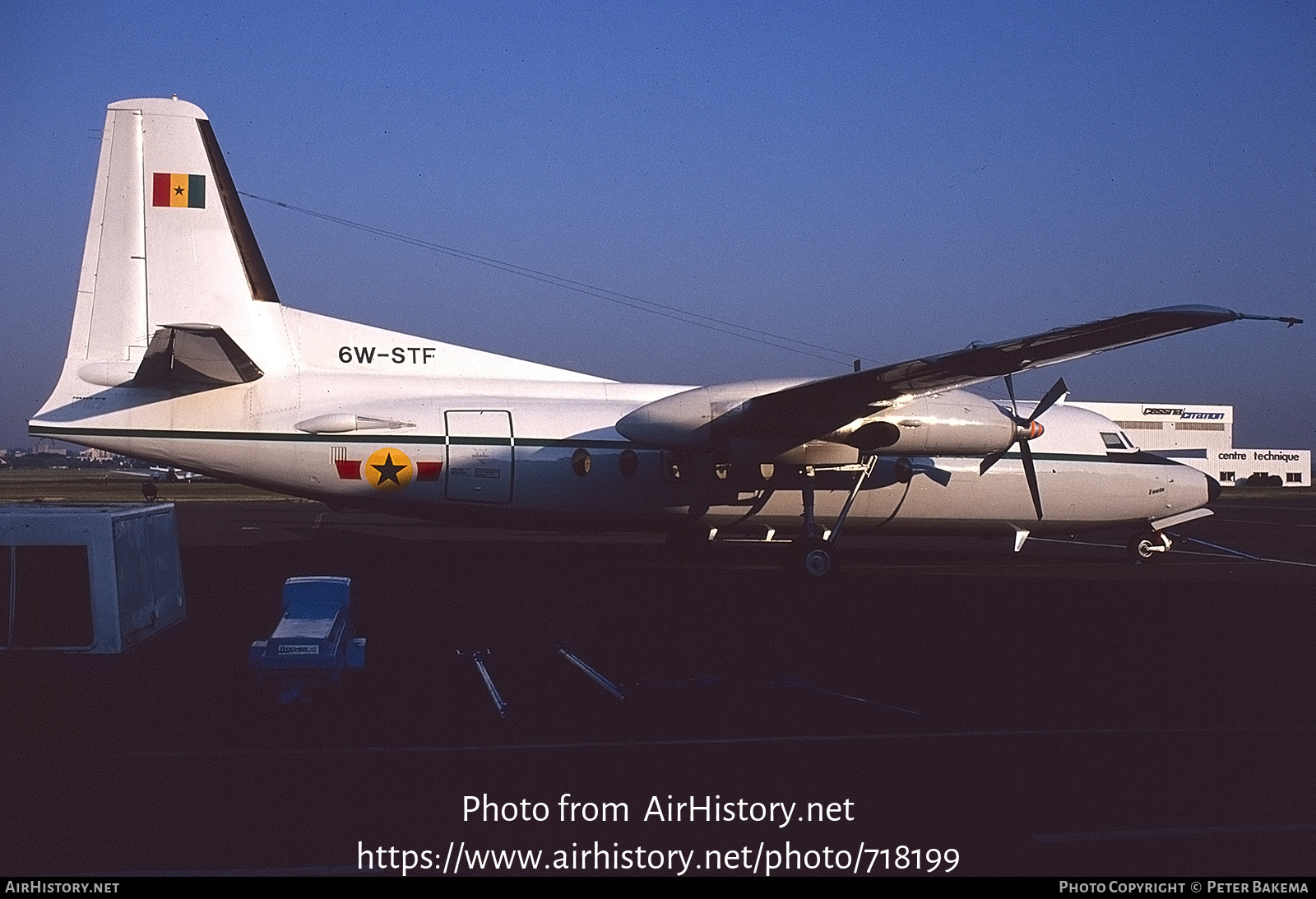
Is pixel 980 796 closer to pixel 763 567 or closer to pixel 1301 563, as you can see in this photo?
pixel 763 567

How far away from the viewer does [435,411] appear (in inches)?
634

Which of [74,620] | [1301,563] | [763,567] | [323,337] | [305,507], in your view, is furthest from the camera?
[305,507]

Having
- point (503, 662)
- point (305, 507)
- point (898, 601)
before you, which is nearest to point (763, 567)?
point (898, 601)

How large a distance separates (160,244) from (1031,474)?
14.2 meters

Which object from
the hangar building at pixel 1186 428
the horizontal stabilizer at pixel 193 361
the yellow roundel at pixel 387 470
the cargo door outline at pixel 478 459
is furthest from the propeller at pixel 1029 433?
the hangar building at pixel 1186 428

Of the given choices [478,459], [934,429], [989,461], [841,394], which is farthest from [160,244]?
[989,461]

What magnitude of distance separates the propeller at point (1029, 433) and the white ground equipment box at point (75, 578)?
11.9 meters

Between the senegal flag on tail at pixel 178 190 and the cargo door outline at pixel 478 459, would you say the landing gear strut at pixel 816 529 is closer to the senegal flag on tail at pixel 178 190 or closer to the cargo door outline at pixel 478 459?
the cargo door outline at pixel 478 459

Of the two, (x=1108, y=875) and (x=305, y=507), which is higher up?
(x=1108, y=875)

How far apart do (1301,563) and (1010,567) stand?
572cm

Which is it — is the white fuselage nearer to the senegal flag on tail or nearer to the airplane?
the airplane

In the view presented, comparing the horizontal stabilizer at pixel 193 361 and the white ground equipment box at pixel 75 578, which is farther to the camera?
the horizontal stabilizer at pixel 193 361

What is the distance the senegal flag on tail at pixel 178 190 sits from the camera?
15.4 metres
